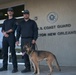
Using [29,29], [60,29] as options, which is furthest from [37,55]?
[60,29]

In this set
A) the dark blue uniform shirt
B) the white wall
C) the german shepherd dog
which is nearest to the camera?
the german shepherd dog

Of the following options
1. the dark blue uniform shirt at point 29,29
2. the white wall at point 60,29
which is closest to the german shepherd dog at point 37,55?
the dark blue uniform shirt at point 29,29

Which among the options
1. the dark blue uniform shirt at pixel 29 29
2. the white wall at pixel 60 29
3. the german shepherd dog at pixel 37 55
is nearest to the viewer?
the german shepherd dog at pixel 37 55

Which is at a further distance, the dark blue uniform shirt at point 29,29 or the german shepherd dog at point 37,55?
the dark blue uniform shirt at point 29,29

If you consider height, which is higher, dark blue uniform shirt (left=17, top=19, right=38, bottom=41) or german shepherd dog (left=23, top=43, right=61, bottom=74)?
dark blue uniform shirt (left=17, top=19, right=38, bottom=41)

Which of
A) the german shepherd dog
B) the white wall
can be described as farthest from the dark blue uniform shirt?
the white wall

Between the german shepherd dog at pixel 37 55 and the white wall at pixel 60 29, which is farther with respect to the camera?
the white wall at pixel 60 29

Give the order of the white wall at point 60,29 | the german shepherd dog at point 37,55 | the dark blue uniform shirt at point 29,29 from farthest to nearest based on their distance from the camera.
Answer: the white wall at point 60,29 → the dark blue uniform shirt at point 29,29 → the german shepherd dog at point 37,55

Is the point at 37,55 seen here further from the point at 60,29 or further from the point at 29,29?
the point at 60,29

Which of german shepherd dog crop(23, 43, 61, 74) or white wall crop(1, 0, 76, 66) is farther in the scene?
white wall crop(1, 0, 76, 66)

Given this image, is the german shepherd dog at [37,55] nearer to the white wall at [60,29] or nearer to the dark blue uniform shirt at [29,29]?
the dark blue uniform shirt at [29,29]

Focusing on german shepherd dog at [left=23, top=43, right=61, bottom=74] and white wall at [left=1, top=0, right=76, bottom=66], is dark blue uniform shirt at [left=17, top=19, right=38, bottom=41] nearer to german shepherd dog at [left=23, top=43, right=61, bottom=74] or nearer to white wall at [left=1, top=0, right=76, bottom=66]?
german shepherd dog at [left=23, top=43, right=61, bottom=74]

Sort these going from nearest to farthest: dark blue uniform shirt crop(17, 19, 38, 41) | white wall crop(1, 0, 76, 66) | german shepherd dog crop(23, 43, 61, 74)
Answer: german shepherd dog crop(23, 43, 61, 74) < dark blue uniform shirt crop(17, 19, 38, 41) < white wall crop(1, 0, 76, 66)

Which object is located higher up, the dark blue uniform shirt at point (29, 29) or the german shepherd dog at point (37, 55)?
the dark blue uniform shirt at point (29, 29)
